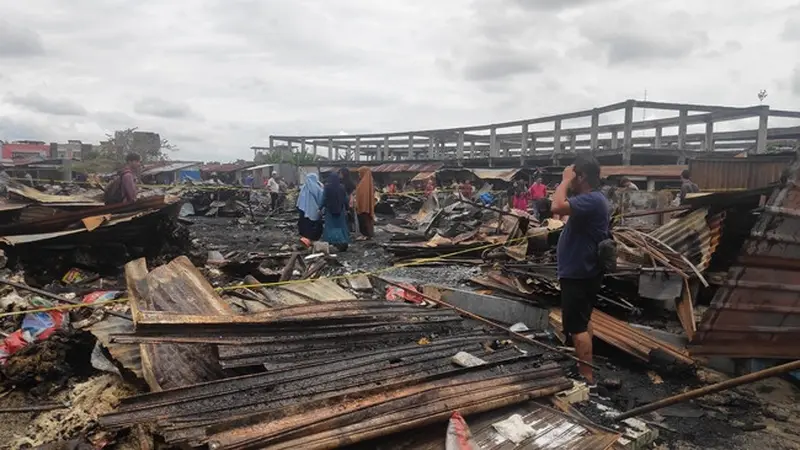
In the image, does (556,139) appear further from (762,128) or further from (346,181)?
(346,181)

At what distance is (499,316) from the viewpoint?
5.23 meters

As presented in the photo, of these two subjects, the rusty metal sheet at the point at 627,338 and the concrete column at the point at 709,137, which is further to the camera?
the concrete column at the point at 709,137

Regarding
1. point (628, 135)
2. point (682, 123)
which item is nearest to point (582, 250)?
point (628, 135)

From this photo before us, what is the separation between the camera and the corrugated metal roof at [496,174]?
17.9 meters

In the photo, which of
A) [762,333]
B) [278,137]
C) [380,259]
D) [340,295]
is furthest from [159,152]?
[762,333]

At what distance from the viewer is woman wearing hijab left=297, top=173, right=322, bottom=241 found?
9.44 m

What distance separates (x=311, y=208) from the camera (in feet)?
31.1

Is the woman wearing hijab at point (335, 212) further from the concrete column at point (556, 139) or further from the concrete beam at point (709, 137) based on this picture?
the concrete beam at point (709, 137)

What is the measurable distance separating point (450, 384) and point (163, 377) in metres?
1.76

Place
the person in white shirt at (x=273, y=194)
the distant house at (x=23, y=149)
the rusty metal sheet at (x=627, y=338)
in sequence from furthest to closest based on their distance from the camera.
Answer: the distant house at (x=23, y=149)
the person in white shirt at (x=273, y=194)
the rusty metal sheet at (x=627, y=338)

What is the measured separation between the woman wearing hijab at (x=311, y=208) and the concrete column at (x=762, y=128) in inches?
513

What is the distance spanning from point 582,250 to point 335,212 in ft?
19.7

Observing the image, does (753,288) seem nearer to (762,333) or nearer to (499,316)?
(762,333)

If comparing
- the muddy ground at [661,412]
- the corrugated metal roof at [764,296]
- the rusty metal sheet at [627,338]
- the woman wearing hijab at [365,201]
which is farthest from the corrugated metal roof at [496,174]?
the corrugated metal roof at [764,296]
